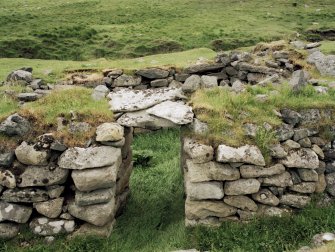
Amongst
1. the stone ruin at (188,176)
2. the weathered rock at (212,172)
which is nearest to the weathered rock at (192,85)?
the stone ruin at (188,176)

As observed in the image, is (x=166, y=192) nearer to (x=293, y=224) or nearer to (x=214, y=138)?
(x=214, y=138)

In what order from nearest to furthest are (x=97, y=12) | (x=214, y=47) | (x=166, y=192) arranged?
(x=166, y=192)
(x=214, y=47)
(x=97, y=12)

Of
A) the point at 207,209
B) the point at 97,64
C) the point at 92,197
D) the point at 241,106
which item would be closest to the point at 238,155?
the point at 207,209

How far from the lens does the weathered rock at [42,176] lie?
9914mm

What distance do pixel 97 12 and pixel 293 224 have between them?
125 ft

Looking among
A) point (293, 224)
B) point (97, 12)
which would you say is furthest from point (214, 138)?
point (97, 12)

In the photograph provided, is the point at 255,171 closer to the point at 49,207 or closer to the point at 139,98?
the point at 139,98

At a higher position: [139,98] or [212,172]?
[139,98]

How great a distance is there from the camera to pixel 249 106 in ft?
36.4

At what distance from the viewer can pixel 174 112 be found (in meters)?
10.7

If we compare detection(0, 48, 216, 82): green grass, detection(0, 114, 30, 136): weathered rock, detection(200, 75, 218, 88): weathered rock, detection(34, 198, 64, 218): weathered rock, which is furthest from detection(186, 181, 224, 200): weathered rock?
detection(0, 48, 216, 82): green grass

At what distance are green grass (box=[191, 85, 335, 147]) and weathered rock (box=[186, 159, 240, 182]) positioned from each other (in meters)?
0.58

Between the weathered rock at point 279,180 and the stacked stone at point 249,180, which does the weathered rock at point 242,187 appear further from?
the weathered rock at point 279,180

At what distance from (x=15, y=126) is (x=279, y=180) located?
6.17 meters
